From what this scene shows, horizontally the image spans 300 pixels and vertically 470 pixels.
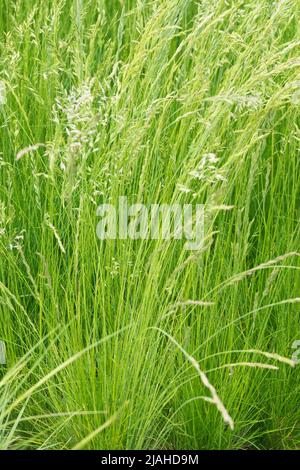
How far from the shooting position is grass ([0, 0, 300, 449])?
7.43ft

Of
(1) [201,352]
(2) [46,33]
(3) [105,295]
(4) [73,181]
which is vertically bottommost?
(1) [201,352]

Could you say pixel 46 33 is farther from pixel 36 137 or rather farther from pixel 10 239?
pixel 10 239

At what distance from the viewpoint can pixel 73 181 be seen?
233 centimetres

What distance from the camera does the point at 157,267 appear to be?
7.32 ft

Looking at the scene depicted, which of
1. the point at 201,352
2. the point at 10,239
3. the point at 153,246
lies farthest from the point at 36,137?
the point at 201,352

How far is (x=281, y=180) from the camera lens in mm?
2824

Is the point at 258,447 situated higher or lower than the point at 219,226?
lower

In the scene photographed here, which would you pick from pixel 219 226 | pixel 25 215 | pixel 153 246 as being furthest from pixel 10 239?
pixel 219 226

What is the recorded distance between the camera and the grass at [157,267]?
2.27m

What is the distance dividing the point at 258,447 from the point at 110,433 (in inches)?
21.1
